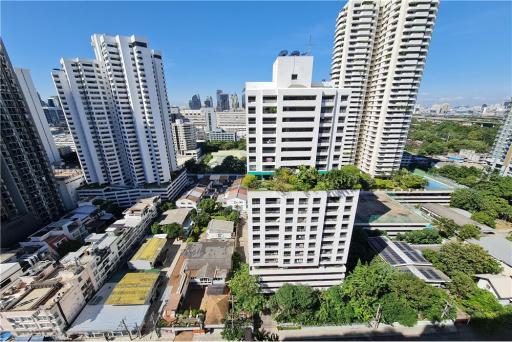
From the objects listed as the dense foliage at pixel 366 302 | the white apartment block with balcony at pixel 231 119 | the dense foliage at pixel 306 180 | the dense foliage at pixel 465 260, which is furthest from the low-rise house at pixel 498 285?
the white apartment block with balcony at pixel 231 119

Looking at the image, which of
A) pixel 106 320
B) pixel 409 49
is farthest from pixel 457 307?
pixel 409 49

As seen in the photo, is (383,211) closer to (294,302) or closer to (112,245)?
(294,302)

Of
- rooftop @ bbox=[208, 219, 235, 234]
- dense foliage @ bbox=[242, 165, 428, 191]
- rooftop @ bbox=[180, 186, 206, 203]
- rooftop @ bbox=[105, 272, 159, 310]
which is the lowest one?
rooftop @ bbox=[105, 272, 159, 310]

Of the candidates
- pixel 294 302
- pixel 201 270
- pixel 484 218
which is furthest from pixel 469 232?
pixel 201 270

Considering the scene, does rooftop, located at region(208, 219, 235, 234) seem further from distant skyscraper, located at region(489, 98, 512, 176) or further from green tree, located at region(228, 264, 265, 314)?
distant skyscraper, located at region(489, 98, 512, 176)

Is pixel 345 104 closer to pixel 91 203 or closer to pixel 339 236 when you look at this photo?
pixel 339 236

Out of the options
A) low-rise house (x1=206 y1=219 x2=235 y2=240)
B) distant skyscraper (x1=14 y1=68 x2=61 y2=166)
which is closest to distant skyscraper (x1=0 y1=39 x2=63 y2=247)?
low-rise house (x1=206 y1=219 x2=235 y2=240)

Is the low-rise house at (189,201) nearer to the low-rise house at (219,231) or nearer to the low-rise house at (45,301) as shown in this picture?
the low-rise house at (219,231)
